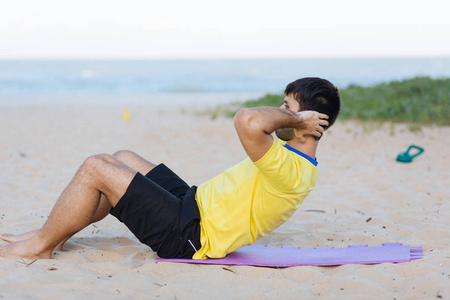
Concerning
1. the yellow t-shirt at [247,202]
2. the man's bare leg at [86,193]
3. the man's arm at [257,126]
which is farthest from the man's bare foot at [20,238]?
the man's arm at [257,126]

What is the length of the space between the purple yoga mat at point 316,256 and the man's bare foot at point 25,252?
2.44 feet

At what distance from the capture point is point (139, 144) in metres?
8.60

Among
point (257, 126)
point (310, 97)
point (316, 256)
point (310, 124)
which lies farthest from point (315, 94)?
point (316, 256)

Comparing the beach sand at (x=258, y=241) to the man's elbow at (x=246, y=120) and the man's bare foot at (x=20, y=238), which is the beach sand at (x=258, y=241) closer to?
the man's bare foot at (x=20, y=238)

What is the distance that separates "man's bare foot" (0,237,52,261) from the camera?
10.4 ft

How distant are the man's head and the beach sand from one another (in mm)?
944

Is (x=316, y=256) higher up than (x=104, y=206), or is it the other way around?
(x=104, y=206)

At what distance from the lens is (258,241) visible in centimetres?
407

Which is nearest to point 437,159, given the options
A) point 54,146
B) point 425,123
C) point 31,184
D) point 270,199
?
point 425,123

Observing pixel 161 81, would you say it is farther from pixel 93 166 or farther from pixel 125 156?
pixel 93 166

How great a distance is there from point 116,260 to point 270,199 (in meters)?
1.19

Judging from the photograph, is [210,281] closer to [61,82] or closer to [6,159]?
[6,159]

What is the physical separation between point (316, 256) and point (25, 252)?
1.90 meters

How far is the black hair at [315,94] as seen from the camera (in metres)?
3.04
